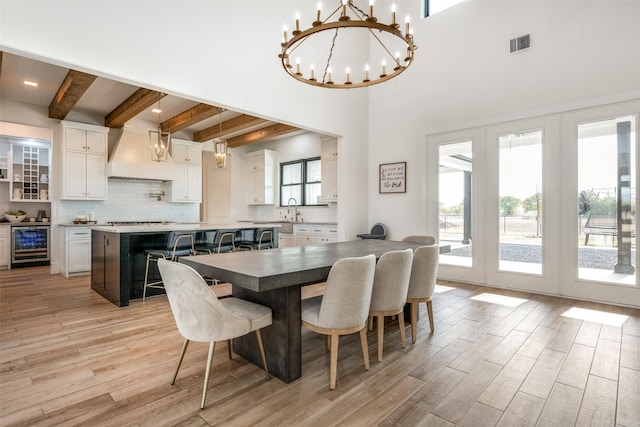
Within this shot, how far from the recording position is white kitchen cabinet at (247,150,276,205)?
27.6 feet

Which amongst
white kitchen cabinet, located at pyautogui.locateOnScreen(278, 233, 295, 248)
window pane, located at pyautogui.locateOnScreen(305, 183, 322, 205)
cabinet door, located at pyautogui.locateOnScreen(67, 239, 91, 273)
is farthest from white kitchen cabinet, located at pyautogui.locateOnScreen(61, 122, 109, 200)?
window pane, located at pyautogui.locateOnScreen(305, 183, 322, 205)

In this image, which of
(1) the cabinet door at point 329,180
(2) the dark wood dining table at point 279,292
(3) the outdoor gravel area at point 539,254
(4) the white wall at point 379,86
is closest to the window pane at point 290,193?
(1) the cabinet door at point 329,180

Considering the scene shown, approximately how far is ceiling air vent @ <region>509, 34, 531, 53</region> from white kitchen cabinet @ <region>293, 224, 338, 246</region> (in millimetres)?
3992

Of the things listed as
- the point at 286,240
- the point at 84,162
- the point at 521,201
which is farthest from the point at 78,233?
the point at 521,201

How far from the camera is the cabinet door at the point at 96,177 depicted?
604 centimetres

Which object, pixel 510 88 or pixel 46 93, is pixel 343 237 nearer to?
pixel 510 88

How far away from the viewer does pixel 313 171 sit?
25.4ft

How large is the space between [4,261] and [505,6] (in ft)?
31.5

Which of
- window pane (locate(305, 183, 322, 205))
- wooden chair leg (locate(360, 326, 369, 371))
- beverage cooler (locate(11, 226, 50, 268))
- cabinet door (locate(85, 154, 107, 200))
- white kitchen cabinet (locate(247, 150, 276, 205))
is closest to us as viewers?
wooden chair leg (locate(360, 326, 369, 371))

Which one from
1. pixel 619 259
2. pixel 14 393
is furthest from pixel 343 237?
pixel 14 393

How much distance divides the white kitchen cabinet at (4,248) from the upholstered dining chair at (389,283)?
7.46 meters

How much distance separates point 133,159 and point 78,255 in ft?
6.55

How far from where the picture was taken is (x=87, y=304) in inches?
154

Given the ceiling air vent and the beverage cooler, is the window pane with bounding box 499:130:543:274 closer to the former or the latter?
the ceiling air vent
